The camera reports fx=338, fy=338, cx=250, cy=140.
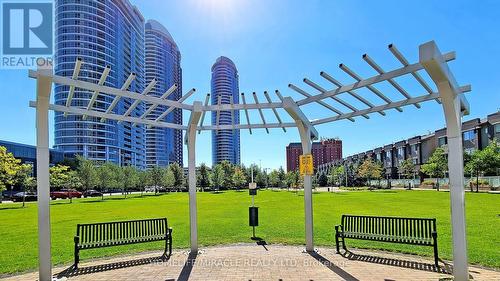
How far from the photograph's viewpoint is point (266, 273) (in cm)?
695

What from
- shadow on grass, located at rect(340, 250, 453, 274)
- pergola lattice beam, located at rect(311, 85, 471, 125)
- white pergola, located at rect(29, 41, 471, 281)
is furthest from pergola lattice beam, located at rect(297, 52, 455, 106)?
shadow on grass, located at rect(340, 250, 453, 274)

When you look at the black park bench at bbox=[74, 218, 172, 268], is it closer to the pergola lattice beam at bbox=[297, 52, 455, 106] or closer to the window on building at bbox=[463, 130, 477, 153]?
the pergola lattice beam at bbox=[297, 52, 455, 106]

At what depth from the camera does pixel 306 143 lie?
30.7 ft

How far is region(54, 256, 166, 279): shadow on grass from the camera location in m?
7.36

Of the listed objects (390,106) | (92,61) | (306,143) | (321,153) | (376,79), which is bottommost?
(306,143)

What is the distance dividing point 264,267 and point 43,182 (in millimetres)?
4819

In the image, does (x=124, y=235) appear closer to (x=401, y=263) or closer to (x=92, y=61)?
(x=401, y=263)

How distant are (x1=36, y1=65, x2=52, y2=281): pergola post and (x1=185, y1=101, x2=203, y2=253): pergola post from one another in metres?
3.48

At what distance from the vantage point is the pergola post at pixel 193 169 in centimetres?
913

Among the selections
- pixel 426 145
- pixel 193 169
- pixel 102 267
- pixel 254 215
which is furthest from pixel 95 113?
pixel 426 145

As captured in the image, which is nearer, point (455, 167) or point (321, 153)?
point (455, 167)

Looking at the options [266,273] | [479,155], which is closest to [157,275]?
[266,273]

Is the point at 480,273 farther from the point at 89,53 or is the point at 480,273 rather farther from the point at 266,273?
the point at 89,53

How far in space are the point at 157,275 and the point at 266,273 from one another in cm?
227
